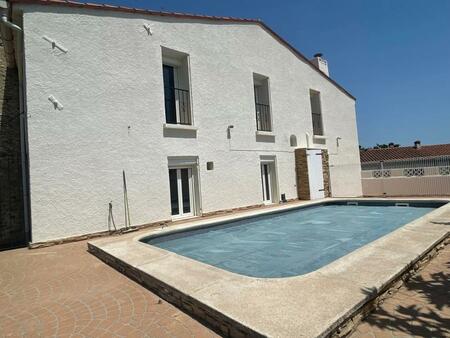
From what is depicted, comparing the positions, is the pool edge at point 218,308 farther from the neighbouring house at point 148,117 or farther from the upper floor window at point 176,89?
the upper floor window at point 176,89

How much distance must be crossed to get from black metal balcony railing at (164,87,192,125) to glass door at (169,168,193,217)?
201 centimetres

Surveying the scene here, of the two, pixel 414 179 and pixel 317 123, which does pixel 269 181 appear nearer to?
pixel 317 123

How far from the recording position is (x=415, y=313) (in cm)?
302

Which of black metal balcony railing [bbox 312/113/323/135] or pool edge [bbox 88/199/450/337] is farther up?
black metal balcony railing [bbox 312/113/323/135]

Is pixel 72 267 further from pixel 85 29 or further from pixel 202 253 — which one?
pixel 85 29

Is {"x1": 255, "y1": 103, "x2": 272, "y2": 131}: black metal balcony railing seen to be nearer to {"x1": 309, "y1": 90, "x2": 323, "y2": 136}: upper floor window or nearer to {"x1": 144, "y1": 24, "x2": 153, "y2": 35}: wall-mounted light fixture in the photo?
{"x1": 309, "y1": 90, "x2": 323, "y2": 136}: upper floor window

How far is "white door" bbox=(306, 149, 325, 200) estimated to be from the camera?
14.7 meters

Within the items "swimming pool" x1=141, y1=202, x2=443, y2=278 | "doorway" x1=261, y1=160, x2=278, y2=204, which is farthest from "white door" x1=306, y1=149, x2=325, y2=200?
"swimming pool" x1=141, y1=202, x2=443, y2=278

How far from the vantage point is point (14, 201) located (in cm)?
934

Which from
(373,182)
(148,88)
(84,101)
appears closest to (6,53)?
(84,101)

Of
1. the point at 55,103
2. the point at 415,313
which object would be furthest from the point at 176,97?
the point at 415,313

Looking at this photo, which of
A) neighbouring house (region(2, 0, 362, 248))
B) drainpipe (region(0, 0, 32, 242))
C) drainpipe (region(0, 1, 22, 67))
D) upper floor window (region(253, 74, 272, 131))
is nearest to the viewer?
drainpipe (region(0, 1, 22, 67))

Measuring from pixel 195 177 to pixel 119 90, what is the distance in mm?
4057

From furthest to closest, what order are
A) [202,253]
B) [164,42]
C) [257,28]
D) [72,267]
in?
[257,28], [164,42], [202,253], [72,267]
